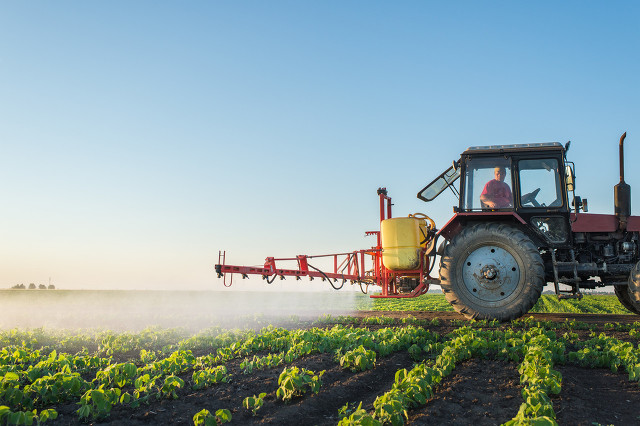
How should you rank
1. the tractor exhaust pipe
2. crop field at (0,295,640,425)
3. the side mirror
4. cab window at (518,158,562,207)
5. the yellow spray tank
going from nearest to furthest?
crop field at (0,295,640,425), the side mirror, cab window at (518,158,562,207), the tractor exhaust pipe, the yellow spray tank

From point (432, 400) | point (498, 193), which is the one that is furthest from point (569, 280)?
point (432, 400)

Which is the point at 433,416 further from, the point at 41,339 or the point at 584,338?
the point at 41,339

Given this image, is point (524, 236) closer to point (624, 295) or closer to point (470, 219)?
point (470, 219)

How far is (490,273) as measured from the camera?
8.18 m

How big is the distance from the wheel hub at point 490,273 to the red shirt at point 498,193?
2.89ft

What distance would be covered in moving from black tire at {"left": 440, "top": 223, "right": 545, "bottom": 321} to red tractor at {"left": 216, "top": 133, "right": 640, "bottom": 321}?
0.6 inches

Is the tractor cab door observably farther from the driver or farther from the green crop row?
the green crop row

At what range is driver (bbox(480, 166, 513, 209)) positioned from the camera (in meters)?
8.55

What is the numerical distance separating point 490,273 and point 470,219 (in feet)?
3.63

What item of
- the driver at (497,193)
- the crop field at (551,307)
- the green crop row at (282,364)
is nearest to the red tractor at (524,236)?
the driver at (497,193)

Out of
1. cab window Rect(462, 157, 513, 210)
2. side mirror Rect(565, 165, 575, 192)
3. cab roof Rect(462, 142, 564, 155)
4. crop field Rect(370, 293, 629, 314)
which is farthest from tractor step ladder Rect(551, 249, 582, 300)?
crop field Rect(370, 293, 629, 314)

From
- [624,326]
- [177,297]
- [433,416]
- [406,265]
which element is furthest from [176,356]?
[177,297]

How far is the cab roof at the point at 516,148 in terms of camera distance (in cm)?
851

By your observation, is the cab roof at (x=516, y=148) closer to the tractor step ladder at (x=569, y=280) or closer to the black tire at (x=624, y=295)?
the tractor step ladder at (x=569, y=280)
